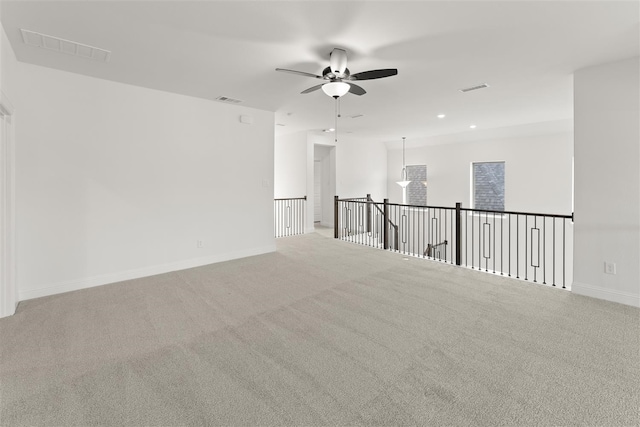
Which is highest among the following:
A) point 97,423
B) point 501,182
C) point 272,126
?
point 272,126

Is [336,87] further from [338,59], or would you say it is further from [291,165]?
[291,165]

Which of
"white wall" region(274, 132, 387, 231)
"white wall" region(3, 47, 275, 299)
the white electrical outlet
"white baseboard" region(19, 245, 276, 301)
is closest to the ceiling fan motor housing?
"white wall" region(3, 47, 275, 299)

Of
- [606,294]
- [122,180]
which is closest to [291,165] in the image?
[122,180]

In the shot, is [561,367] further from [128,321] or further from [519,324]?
[128,321]

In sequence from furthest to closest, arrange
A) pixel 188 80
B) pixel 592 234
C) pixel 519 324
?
pixel 188 80 < pixel 592 234 < pixel 519 324

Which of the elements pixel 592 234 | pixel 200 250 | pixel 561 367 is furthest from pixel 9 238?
pixel 592 234

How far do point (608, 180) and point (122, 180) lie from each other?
608 centimetres

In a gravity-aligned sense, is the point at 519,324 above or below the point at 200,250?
below

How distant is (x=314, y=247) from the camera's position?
21.5 ft

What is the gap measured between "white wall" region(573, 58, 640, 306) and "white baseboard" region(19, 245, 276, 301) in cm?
490

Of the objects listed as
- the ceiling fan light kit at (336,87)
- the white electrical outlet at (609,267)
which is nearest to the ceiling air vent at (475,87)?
the ceiling fan light kit at (336,87)

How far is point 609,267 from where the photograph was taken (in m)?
3.57

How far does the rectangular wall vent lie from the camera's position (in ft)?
9.53

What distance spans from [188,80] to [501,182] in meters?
7.80
